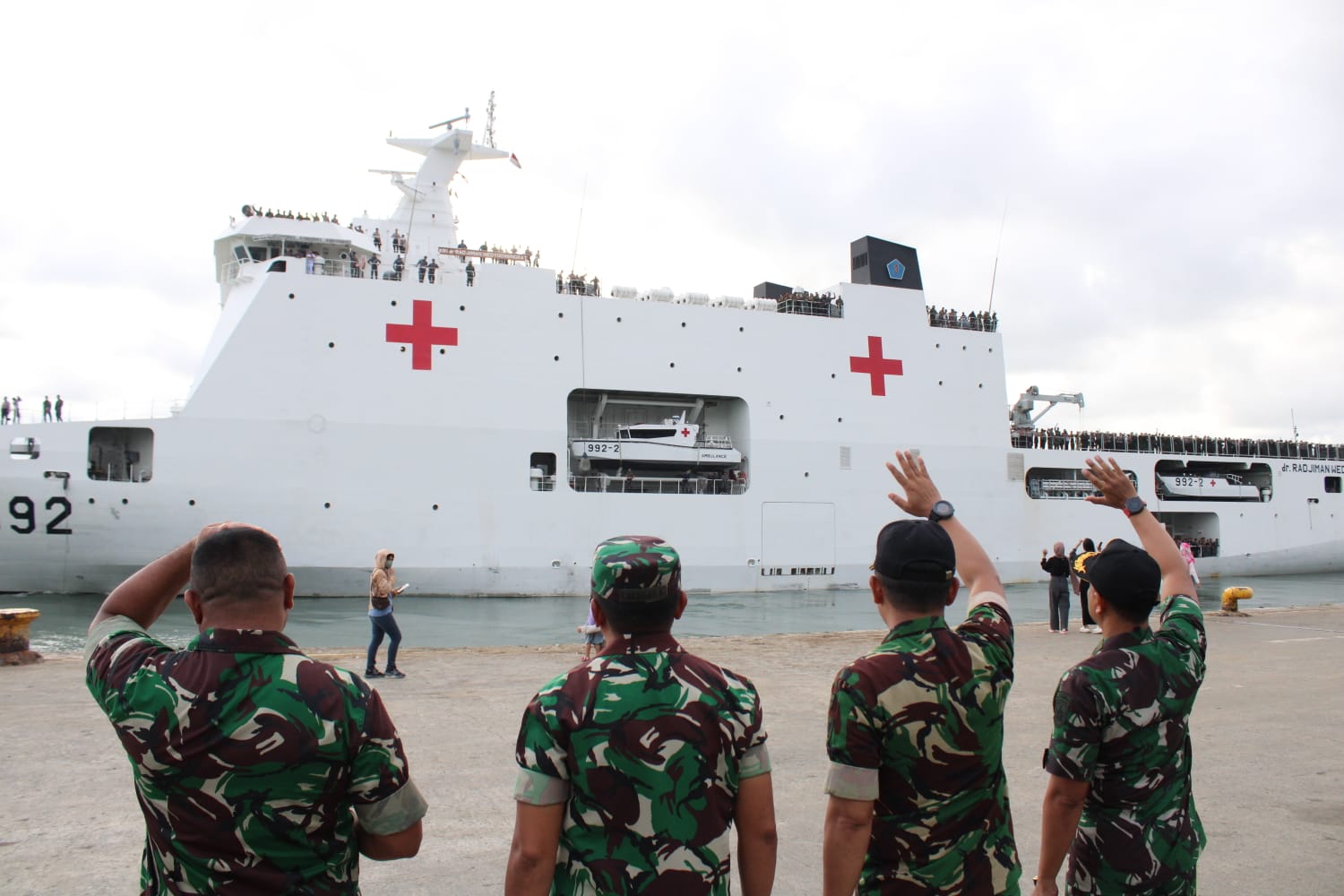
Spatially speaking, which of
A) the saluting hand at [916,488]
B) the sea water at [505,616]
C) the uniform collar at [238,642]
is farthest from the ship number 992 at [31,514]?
the saluting hand at [916,488]

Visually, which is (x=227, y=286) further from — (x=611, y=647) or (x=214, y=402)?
(x=611, y=647)

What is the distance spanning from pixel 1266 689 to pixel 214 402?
37.2 ft

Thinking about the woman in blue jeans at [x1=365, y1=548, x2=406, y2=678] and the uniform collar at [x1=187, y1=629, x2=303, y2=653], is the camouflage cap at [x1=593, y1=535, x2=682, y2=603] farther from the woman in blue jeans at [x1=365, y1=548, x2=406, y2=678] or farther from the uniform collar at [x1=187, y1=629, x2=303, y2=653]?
the woman in blue jeans at [x1=365, y1=548, x2=406, y2=678]

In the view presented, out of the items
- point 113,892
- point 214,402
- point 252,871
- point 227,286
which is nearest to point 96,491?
point 214,402

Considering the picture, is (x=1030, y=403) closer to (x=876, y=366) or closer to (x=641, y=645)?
(x=876, y=366)

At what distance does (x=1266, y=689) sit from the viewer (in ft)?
15.6

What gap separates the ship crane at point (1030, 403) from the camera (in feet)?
58.4

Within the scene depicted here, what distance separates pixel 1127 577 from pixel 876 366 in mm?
13632

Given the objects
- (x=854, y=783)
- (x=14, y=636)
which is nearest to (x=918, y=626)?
(x=854, y=783)

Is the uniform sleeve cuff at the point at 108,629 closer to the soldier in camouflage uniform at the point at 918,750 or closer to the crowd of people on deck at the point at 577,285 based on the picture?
the soldier in camouflage uniform at the point at 918,750

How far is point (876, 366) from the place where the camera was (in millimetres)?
14938

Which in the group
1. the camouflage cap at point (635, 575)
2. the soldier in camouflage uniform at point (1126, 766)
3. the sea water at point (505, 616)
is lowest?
the sea water at point (505, 616)

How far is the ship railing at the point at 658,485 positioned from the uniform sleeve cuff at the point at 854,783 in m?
11.8

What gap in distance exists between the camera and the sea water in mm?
8758
